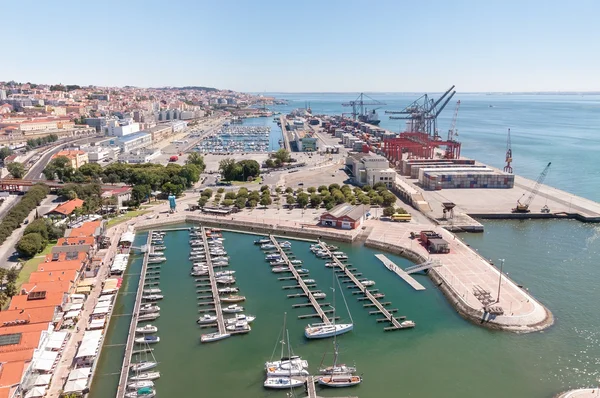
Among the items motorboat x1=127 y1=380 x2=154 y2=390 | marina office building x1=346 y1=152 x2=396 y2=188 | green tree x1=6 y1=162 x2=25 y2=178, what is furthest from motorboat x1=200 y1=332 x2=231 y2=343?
green tree x1=6 y1=162 x2=25 y2=178

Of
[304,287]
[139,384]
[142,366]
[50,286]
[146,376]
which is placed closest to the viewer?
[139,384]

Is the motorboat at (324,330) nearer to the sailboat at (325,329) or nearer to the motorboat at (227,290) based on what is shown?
the sailboat at (325,329)

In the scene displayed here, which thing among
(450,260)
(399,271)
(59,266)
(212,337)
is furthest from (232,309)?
(450,260)

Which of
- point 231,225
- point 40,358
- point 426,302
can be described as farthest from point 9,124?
point 426,302

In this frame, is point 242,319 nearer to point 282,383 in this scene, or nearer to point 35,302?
point 282,383

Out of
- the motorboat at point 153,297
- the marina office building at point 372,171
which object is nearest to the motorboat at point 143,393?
the motorboat at point 153,297

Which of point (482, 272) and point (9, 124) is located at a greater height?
point (9, 124)

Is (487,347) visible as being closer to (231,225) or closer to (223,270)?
(223,270)
